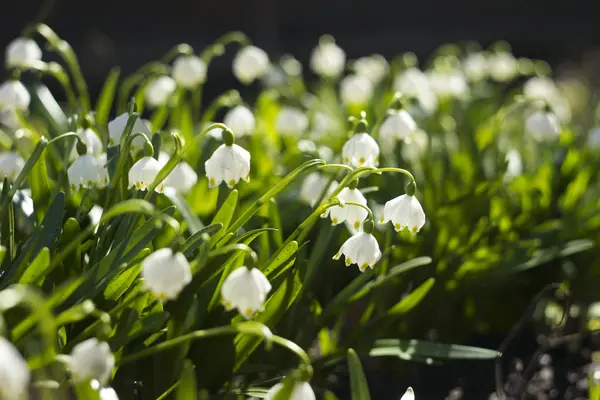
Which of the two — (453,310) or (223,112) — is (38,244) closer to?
(453,310)

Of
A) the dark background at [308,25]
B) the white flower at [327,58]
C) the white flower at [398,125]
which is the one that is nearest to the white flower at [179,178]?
the white flower at [398,125]

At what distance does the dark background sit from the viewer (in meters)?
11.2

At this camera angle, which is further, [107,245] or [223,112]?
[223,112]

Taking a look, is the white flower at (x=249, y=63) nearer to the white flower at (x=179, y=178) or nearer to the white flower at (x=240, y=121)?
the white flower at (x=240, y=121)

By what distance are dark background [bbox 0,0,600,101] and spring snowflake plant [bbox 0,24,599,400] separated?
26.6ft

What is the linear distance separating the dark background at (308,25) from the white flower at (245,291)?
9.40m

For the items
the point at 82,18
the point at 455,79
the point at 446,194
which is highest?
the point at 82,18

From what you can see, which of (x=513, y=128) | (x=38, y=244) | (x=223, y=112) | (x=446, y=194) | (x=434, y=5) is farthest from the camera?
(x=434, y=5)

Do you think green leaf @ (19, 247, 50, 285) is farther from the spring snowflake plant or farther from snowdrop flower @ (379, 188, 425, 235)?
snowdrop flower @ (379, 188, 425, 235)

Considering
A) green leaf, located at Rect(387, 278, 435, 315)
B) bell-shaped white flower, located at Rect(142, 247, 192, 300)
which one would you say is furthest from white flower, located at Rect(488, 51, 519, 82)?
bell-shaped white flower, located at Rect(142, 247, 192, 300)

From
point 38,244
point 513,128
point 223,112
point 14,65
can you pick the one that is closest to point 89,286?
point 38,244

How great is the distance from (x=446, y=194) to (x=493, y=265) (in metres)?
0.31

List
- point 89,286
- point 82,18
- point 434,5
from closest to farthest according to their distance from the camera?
point 89,286 → point 82,18 → point 434,5

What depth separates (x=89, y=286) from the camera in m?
1.63
